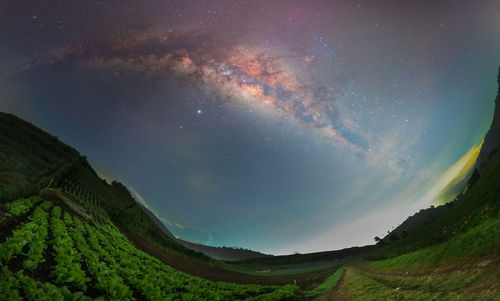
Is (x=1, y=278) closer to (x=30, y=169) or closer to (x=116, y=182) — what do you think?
(x=30, y=169)

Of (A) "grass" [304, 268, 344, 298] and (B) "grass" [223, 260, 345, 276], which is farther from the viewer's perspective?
(B) "grass" [223, 260, 345, 276]

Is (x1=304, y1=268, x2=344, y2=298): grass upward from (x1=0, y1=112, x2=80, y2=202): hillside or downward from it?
downward

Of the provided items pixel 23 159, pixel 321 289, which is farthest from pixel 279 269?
pixel 23 159

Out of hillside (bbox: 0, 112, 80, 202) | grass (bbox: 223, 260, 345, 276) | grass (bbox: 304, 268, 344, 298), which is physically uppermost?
hillside (bbox: 0, 112, 80, 202)

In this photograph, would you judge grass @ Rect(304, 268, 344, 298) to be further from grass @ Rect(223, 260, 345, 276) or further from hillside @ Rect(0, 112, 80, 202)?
grass @ Rect(223, 260, 345, 276)

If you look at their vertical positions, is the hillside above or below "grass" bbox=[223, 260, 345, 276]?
above

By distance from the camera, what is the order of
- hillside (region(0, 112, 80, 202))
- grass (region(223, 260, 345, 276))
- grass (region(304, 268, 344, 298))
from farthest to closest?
grass (region(223, 260, 345, 276))
hillside (region(0, 112, 80, 202))
grass (region(304, 268, 344, 298))

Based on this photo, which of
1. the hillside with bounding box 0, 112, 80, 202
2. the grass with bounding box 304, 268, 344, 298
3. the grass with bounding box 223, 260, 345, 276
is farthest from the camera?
the grass with bounding box 223, 260, 345, 276

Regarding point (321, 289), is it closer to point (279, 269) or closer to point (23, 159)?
point (279, 269)

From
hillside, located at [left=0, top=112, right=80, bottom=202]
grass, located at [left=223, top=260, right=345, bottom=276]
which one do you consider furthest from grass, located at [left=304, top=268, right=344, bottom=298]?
grass, located at [left=223, top=260, right=345, bottom=276]

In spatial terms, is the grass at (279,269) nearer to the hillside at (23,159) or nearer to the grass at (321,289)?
the grass at (321,289)

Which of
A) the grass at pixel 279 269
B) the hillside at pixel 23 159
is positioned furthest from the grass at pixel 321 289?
the grass at pixel 279 269

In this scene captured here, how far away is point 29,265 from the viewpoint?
6910mm

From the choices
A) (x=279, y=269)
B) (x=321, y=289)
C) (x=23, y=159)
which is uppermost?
(x=23, y=159)
